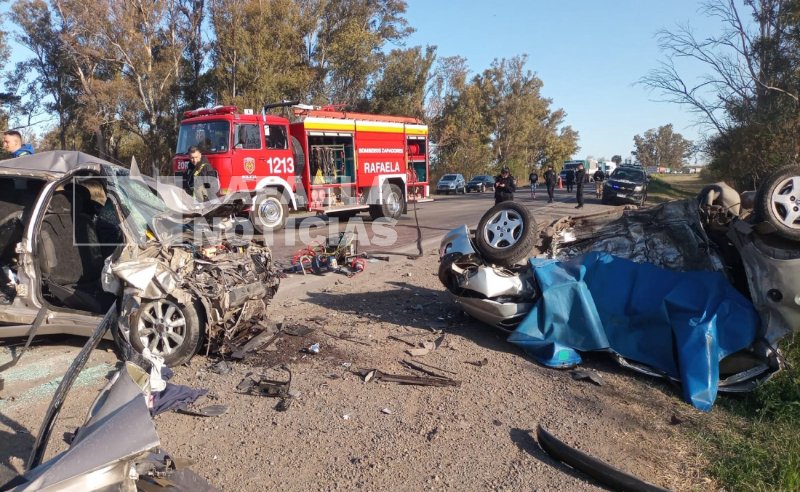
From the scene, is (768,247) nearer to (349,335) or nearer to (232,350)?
(349,335)

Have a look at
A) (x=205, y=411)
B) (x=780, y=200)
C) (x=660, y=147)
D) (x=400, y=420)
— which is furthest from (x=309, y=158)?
(x=660, y=147)

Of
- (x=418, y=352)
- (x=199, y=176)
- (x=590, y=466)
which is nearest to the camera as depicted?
(x=590, y=466)

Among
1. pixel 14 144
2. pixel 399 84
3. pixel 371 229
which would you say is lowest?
pixel 371 229

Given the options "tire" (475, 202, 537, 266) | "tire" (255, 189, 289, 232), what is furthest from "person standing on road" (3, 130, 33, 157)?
"tire" (255, 189, 289, 232)

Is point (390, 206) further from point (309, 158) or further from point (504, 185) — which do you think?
point (504, 185)

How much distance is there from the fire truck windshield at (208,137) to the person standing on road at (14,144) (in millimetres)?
5930

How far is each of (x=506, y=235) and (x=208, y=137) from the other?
9477 millimetres

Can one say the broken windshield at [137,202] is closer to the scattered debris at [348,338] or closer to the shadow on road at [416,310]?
the scattered debris at [348,338]

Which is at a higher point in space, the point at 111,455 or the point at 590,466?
the point at 111,455

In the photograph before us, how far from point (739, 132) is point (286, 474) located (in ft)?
90.2

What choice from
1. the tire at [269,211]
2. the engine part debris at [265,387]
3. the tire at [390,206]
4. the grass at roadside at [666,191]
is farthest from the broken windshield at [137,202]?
the grass at roadside at [666,191]

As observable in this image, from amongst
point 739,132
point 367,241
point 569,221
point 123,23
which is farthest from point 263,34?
point 569,221

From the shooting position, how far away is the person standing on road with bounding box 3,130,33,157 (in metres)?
6.56

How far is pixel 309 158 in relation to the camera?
14570 millimetres
